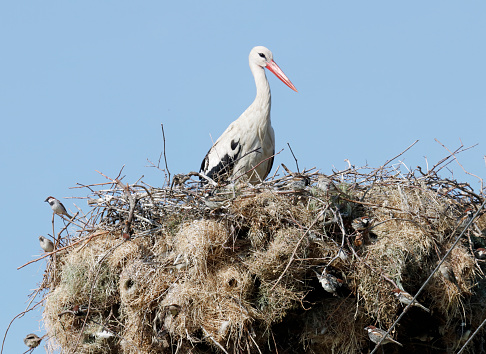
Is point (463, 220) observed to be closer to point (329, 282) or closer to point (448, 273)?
point (448, 273)

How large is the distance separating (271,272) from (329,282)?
1.41 feet

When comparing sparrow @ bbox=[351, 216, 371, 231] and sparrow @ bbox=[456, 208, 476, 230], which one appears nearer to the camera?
sparrow @ bbox=[351, 216, 371, 231]

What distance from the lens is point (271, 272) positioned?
600 centimetres

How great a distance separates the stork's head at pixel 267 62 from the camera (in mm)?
8750

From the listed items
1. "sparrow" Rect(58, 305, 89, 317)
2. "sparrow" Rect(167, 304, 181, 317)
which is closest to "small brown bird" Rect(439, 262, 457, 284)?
"sparrow" Rect(167, 304, 181, 317)

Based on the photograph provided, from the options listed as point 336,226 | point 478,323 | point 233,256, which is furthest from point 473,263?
point 233,256

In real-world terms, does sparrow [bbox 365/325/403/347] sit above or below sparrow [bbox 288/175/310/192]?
below

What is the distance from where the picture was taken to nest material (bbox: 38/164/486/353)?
5.97 meters

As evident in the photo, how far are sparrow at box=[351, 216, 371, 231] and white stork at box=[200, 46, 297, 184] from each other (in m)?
1.78

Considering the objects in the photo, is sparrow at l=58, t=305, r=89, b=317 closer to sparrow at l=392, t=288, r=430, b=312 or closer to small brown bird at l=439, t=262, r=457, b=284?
sparrow at l=392, t=288, r=430, b=312

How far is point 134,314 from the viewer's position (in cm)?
622

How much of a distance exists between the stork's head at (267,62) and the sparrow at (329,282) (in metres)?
3.22

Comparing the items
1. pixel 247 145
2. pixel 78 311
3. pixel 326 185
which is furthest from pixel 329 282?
pixel 247 145

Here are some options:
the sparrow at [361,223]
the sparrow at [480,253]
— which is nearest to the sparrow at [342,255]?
the sparrow at [361,223]
